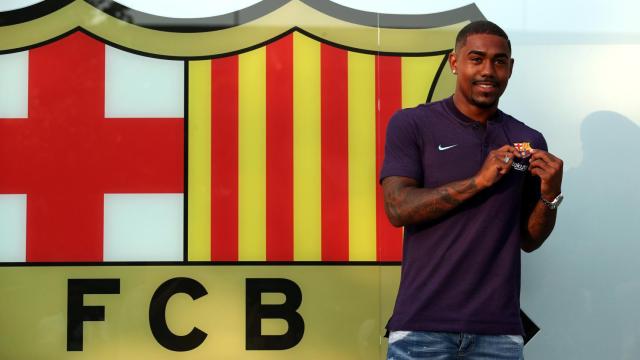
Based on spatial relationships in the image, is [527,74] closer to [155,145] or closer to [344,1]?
[344,1]

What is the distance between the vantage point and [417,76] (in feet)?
7.55

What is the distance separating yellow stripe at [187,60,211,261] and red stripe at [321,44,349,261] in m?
0.36

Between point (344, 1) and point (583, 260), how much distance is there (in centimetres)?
113

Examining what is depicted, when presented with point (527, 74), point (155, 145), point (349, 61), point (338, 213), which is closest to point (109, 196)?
point (155, 145)

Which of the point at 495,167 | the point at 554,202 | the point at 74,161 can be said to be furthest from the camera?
the point at 74,161

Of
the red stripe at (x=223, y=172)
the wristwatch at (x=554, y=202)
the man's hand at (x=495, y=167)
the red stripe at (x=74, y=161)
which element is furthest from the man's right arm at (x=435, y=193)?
the red stripe at (x=74, y=161)

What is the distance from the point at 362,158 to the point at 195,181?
1.74 ft

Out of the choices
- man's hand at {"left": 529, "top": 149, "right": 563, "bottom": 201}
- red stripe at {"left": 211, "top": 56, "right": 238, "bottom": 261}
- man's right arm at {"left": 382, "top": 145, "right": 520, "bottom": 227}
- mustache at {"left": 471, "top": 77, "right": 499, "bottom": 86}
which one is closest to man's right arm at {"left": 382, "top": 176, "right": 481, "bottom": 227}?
man's right arm at {"left": 382, "top": 145, "right": 520, "bottom": 227}

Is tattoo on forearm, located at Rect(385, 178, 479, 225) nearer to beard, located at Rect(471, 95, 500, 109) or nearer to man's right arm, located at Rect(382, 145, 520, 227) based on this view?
man's right arm, located at Rect(382, 145, 520, 227)

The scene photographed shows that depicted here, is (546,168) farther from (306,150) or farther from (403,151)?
(306,150)

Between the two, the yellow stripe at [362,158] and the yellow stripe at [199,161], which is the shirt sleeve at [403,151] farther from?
the yellow stripe at [199,161]

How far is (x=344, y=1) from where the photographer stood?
2.29 meters

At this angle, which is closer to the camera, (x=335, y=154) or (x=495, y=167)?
(x=495, y=167)

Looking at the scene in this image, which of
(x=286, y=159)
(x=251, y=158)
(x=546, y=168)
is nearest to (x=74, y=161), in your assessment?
(x=251, y=158)
